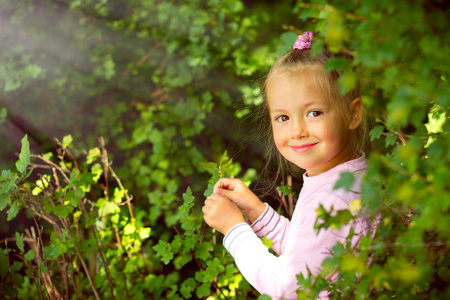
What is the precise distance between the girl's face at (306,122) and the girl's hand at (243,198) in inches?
12.0

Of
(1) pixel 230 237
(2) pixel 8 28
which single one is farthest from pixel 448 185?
(2) pixel 8 28

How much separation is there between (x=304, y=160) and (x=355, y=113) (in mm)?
267

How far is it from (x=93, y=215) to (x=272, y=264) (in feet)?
3.46

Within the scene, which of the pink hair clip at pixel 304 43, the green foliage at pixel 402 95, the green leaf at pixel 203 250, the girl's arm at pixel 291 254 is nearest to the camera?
the green foliage at pixel 402 95

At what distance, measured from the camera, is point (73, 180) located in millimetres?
1651

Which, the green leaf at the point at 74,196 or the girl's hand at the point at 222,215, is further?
the green leaf at the point at 74,196

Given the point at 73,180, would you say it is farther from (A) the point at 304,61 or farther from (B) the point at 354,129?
(B) the point at 354,129

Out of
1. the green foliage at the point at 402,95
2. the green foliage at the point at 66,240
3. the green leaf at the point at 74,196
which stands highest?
the green foliage at the point at 402,95

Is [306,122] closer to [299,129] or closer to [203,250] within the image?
[299,129]

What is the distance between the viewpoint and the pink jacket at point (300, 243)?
1295mm

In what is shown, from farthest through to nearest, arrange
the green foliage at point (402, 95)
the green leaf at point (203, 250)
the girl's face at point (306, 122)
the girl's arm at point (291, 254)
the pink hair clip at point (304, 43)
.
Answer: the green leaf at point (203, 250) → the pink hair clip at point (304, 43) → the girl's face at point (306, 122) → the girl's arm at point (291, 254) → the green foliage at point (402, 95)

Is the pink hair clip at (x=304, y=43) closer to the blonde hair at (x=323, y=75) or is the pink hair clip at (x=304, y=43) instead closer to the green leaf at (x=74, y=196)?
the blonde hair at (x=323, y=75)

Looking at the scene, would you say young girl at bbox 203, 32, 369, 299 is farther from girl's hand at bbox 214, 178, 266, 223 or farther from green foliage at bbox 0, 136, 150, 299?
green foliage at bbox 0, 136, 150, 299

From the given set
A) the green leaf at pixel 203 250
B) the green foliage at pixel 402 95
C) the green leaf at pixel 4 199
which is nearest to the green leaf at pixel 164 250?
the green leaf at pixel 203 250
